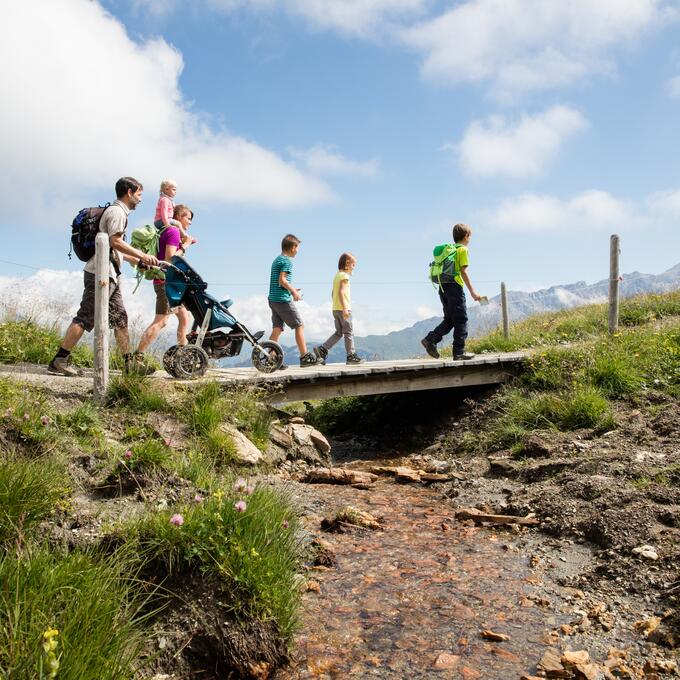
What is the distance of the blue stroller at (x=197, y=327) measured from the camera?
24.6 feet

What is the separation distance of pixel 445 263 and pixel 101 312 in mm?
5767

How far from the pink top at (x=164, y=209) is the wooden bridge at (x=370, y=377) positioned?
86.1 inches

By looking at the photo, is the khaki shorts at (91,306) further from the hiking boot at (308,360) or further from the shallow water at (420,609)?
the hiking boot at (308,360)

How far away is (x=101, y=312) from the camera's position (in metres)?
6.43

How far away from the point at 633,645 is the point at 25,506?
3.90m

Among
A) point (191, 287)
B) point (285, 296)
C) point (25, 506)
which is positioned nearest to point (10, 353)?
point (191, 287)

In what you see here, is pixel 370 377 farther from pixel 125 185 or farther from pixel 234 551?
pixel 234 551

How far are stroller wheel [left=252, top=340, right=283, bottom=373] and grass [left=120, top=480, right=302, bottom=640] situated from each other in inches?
183

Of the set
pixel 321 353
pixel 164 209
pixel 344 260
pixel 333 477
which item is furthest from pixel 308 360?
pixel 164 209

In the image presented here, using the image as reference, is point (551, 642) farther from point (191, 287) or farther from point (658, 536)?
point (191, 287)

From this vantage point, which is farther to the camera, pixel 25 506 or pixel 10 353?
pixel 10 353

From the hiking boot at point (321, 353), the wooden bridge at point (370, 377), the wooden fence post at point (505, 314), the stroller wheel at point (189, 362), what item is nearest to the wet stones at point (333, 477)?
the wooden bridge at point (370, 377)

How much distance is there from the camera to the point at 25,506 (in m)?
3.87

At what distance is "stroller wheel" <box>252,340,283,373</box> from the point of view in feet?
28.3
